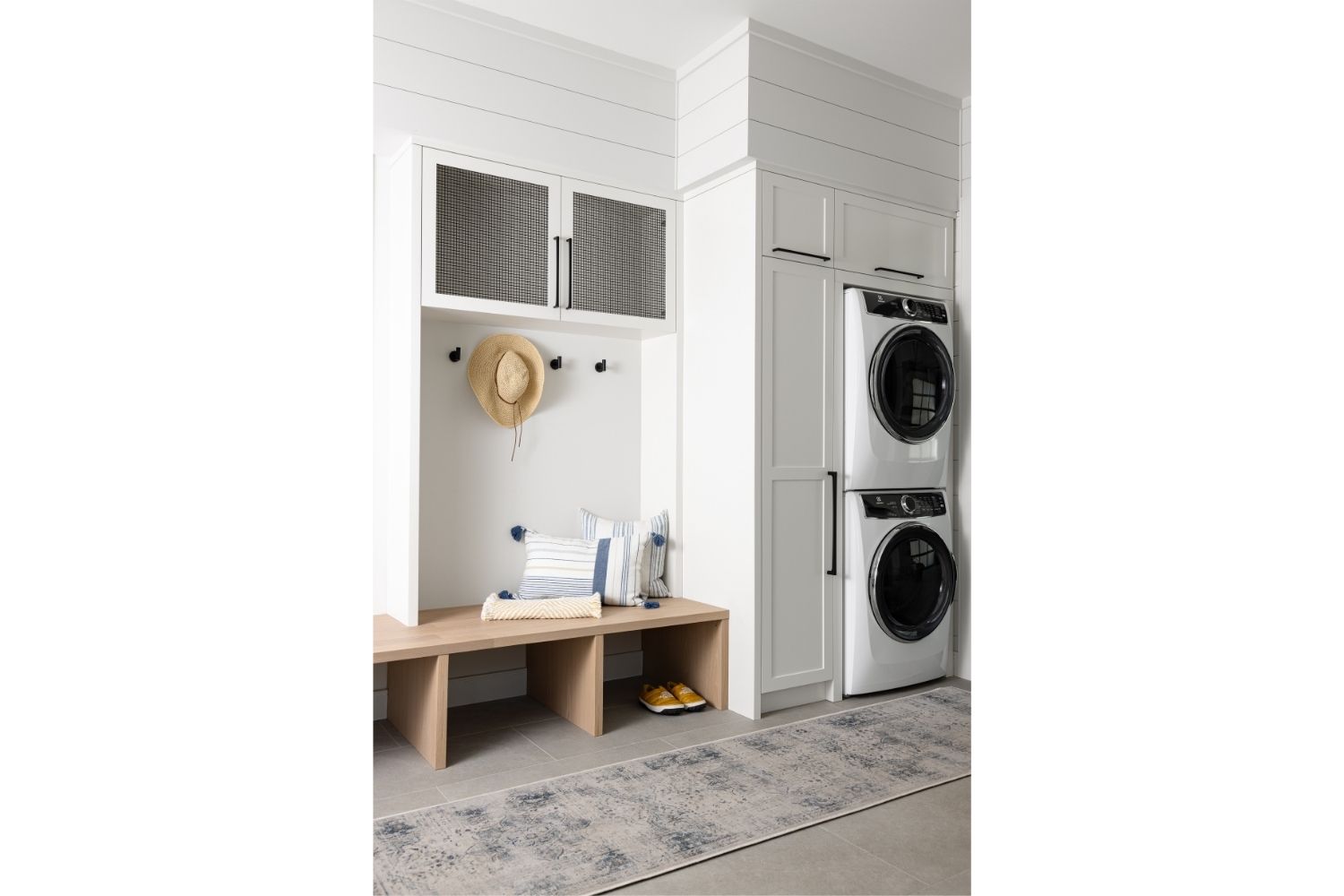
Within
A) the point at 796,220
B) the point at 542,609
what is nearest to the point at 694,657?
the point at 542,609

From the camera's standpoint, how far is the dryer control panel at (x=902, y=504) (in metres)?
3.49

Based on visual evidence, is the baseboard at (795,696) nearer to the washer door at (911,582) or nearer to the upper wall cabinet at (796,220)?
the washer door at (911,582)

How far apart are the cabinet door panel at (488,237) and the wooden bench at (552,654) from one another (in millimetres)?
1171

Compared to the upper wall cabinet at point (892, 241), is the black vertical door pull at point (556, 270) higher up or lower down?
lower down

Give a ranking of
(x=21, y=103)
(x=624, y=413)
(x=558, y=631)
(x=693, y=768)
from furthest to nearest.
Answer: (x=624, y=413), (x=558, y=631), (x=693, y=768), (x=21, y=103)

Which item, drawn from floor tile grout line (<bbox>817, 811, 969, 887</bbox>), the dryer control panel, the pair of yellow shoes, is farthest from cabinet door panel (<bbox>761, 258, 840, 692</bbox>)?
floor tile grout line (<bbox>817, 811, 969, 887</bbox>)

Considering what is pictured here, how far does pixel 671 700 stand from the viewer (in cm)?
328

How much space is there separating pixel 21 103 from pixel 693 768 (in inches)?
104

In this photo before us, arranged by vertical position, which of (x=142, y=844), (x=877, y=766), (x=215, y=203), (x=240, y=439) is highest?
(x=215, y=203)

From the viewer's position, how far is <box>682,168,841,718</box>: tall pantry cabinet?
10.6 feet

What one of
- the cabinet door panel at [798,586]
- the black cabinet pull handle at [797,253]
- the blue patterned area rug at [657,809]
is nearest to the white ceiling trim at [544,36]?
the black cabinet pull handle at [797,253]

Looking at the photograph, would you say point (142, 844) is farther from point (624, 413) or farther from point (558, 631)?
point (624, 413)
